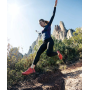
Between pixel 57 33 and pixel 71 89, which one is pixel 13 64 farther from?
pixel 57 33

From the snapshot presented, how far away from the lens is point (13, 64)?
4.05 m

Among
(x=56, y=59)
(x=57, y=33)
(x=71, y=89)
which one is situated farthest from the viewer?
(x=57, y=33)

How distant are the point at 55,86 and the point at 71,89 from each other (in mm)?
653

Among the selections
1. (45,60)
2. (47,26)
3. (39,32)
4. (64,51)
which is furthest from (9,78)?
(64,51)

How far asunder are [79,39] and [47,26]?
12.3m

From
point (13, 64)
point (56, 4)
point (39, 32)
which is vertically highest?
point (56, 4)

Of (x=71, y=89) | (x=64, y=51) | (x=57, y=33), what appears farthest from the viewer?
(x=57, y=33)

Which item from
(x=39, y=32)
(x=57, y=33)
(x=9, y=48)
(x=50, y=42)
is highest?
(x=57, y=33)

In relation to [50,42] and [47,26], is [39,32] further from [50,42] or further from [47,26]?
[50,42]

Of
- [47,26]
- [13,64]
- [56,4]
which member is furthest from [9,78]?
[56,4]

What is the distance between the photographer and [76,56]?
9.32 m

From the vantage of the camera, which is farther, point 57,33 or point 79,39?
point 57,33

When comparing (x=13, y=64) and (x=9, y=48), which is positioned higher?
(x=9, y=48)

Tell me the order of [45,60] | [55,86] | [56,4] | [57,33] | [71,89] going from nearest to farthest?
1. [71,89]
2. [56,4]
3. [55,86]
4. [45,60]
5. [57,33]
